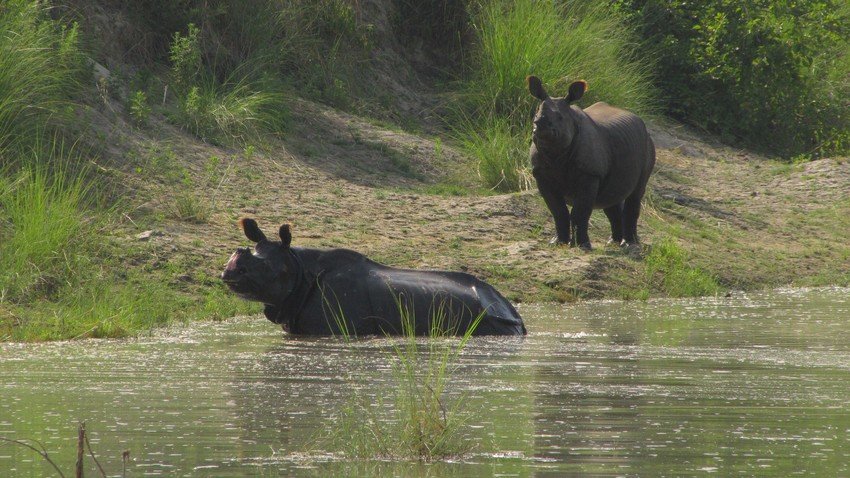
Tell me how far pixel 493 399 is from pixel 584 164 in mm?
7438

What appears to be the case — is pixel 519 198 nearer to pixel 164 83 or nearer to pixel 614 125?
pixel 614 125

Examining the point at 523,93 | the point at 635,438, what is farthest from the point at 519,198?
the point at 635,438

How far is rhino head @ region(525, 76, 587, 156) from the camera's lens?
548 inches

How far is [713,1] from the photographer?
2308cm

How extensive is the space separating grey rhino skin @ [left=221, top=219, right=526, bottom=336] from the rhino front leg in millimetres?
4294

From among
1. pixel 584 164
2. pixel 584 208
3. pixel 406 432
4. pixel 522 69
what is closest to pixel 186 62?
pixel 522 69

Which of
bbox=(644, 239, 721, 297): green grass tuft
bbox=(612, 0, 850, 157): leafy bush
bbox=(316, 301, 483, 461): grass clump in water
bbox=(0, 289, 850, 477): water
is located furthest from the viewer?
bbox=(612, 0, 850, 157): leafy bush

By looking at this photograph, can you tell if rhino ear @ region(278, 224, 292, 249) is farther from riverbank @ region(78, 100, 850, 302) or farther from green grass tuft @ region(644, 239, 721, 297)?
green grass tuft @ region(644, 239, 721, 297)

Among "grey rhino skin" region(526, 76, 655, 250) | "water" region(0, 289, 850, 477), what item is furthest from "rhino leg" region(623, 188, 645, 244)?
"water" region(0, 289, 850, 477)

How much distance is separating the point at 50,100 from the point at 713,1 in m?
12.3

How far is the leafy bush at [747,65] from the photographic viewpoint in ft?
74.6

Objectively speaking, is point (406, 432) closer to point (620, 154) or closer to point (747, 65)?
point (620, 154)

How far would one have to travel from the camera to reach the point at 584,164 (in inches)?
566

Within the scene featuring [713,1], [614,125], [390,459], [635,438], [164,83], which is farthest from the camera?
[713,1]
